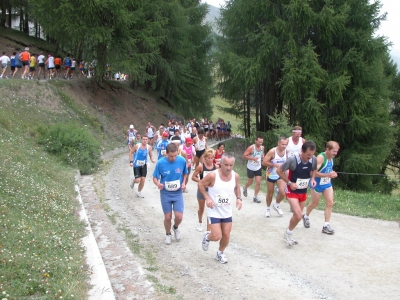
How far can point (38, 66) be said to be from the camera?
101 ft

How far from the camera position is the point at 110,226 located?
9445mm

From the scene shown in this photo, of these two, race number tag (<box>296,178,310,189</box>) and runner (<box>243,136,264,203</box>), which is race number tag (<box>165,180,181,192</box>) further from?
runner (<box>243,136,264,203</box>)

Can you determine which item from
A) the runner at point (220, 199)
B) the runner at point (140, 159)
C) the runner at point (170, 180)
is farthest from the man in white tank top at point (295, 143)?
the runner at point (140, 159)

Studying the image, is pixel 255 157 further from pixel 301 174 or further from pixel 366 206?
pixel 366 206

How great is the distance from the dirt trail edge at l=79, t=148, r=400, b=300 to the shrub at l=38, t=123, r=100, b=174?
6564mm

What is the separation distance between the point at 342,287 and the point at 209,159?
380 cm

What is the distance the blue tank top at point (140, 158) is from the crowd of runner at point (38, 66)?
1441 cm

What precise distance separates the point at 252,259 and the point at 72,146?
42.3 feet

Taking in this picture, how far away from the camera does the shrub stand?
1736 cm

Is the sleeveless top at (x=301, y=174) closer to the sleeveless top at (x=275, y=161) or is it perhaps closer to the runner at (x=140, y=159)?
the sleeveless top at (x=275, y=161)

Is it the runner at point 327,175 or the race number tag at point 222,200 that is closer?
the race number tag at point 222,200

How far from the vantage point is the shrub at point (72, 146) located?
17.4 m

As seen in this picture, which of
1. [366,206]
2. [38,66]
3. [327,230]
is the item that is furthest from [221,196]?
[38,66]

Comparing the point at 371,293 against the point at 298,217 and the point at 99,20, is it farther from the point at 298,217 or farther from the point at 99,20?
the point at 99,20
